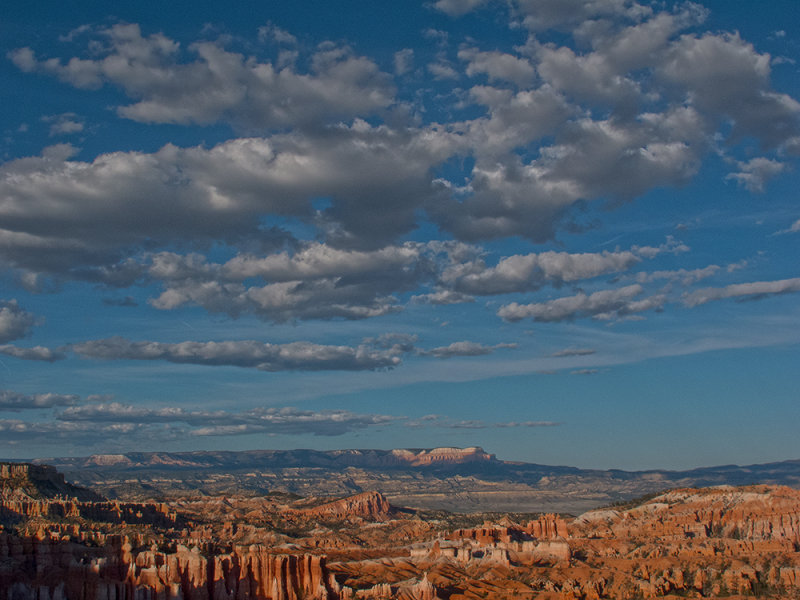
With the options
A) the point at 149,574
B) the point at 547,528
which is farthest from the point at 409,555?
the point at 149,574

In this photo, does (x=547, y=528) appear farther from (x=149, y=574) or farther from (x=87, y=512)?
(x=149, y=574)

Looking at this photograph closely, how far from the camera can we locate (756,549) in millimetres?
120750

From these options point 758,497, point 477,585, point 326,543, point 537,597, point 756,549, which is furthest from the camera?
point 758,497

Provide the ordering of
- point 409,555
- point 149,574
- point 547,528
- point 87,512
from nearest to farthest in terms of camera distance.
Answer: point 149,574 → point 409,555 → point 87,512 → point 547,528

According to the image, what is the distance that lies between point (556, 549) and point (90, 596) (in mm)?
73789

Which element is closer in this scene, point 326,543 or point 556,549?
point 556,549

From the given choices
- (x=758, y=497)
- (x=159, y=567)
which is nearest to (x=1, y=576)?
(x=159, y=567)

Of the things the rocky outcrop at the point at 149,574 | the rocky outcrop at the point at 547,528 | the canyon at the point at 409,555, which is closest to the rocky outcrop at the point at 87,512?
the canyon at the point at 409,555

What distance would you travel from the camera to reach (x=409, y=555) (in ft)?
433

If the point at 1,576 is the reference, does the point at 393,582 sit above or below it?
below

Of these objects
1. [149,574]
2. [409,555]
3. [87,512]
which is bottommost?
[409,555]

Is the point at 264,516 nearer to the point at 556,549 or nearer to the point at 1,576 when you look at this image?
the point at 556,549

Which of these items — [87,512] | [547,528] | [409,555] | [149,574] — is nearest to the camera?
[149,574]

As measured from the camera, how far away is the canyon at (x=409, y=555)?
85.9 metres
